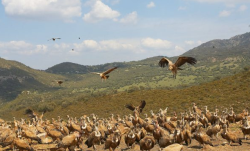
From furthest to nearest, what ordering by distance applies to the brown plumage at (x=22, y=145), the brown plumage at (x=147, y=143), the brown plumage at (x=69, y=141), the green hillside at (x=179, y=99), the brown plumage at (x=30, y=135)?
1. the green hillside at (x=179, y=99)
2. the brown plumage at (x=30, y=135)
3. the brown plumage at (x=22, y=145)
4. the brown plumage at (x=69, y=141)
5. the brown plumage at (x=147, y=143)

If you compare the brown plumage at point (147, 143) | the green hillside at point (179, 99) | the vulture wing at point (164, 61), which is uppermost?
the vulture wing at point (164, 61)

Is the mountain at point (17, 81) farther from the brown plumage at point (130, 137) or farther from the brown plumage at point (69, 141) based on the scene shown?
the brown plumage at point (69, 141)

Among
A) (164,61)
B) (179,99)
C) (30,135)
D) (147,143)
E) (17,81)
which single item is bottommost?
(179,99)

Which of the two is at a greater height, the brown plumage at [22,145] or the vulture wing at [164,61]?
the vulture wing at [164,61]

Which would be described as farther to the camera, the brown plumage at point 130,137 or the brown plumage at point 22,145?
the brown plumage at point 22,145

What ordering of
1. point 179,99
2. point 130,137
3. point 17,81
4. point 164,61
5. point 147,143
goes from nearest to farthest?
point 147,143
point 130,137
point 164,61
point 179,99
point 17,81

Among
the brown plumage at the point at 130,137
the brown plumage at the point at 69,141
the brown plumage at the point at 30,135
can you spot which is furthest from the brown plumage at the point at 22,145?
the brown plumage at the point at 130,137

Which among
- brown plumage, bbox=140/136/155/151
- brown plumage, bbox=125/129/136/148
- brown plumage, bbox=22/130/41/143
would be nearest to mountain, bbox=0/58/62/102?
brown plumage, bbox=22/130/41/143

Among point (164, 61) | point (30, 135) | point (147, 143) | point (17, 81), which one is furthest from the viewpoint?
point (17, 81)

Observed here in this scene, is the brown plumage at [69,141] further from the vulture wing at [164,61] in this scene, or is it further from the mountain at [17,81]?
the mountain at [17,81]

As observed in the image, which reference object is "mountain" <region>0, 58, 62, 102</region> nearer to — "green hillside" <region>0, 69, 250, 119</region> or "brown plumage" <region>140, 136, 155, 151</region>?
"green hillside" <region>0, 69, 250, 119</region>

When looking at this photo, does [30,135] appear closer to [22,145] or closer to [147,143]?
[22,145]

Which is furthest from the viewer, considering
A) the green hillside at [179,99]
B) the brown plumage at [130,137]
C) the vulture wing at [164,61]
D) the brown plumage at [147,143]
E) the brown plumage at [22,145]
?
the green hillside at [179,99]

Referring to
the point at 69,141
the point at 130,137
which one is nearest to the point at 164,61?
the point at 130,137
